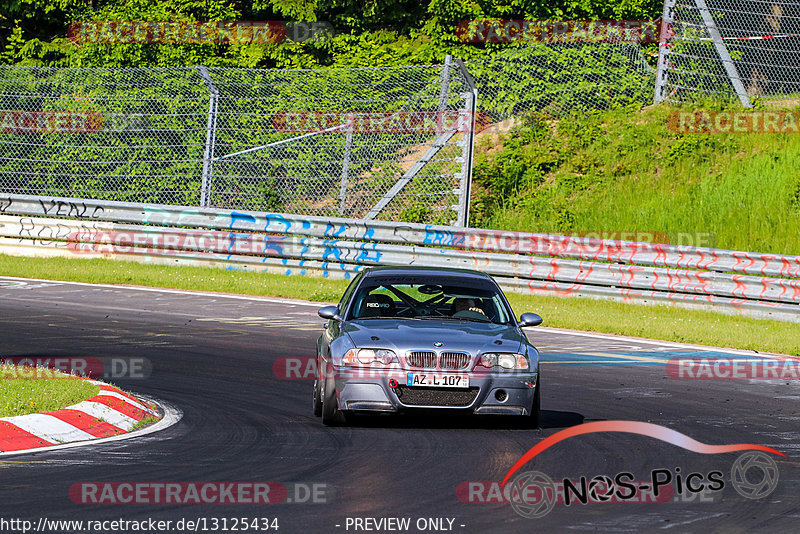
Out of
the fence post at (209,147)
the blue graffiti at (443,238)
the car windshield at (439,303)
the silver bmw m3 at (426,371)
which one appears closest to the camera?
the silver bmw m3 at (426,371)

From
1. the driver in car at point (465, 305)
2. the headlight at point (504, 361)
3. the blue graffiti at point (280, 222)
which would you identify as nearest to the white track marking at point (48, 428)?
the headlight at point (504, 361)

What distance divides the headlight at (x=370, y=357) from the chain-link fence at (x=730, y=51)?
704 inches

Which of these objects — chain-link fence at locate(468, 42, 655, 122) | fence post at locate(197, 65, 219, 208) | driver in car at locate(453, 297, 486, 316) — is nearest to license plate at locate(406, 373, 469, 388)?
driver in car at locate(453, 297, 486, 316)

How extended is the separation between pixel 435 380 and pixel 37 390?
318cm

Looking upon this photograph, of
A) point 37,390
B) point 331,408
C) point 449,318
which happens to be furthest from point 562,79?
point 37,390

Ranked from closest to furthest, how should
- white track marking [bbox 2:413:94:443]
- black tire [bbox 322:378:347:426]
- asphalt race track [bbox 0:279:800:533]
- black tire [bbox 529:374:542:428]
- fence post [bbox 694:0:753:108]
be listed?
asphalt race track [bbox 0:279:800:533], white track marking [bbox 2:413:94:443], black tire [bbox 322:378:347:426], black tire [bbox 529:374:542:428], fence post [bbox 694:0:753:108]


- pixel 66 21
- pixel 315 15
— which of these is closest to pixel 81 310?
pixel 315 15

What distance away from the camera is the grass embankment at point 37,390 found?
31.0ft

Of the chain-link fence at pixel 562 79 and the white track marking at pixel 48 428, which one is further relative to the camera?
the chain-link fence at pixel 562 79

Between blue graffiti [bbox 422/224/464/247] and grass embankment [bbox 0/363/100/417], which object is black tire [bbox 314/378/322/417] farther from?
blue graffiti [bbox 422/224/464/247]

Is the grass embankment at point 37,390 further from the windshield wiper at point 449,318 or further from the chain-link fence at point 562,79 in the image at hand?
the chain-link fence at point 562,79

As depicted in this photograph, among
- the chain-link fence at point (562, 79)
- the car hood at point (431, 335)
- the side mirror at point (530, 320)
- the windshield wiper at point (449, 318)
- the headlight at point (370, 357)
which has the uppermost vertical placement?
the chain-link fence at point (562, 79)

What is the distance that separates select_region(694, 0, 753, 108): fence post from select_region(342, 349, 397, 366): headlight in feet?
59.1

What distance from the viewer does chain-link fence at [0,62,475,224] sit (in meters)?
24.4
